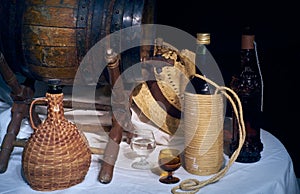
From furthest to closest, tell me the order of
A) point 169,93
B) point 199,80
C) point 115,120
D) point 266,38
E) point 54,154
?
point 266,38 < point 169,93 < point 115,120 < point 199,80 < point 54,154

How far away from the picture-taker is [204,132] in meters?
1.08

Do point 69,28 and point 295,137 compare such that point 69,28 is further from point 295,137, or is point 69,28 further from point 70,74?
point 295,137

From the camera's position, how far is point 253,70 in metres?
1.20

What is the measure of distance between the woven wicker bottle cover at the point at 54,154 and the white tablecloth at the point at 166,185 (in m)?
0.03

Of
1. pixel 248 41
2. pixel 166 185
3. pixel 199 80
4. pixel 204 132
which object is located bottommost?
pixel 166 185

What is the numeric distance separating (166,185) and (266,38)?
81 centimetres

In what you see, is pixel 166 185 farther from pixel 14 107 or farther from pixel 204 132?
pixel 14 107

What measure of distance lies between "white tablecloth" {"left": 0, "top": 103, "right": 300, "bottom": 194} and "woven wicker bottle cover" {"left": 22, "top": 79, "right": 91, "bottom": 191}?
0.03 metres

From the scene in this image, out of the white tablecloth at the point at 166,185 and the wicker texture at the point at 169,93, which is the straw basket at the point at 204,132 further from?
the wicker texture at the point at 169,93

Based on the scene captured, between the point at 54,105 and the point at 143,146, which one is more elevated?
the point at 54,105

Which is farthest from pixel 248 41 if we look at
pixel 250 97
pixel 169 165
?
pixel 169 165

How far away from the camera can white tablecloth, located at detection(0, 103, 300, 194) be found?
1.00 m

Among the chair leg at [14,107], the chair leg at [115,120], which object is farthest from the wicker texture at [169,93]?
the chair leg at [14,107]

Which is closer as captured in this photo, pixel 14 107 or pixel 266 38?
pixel 14 107
